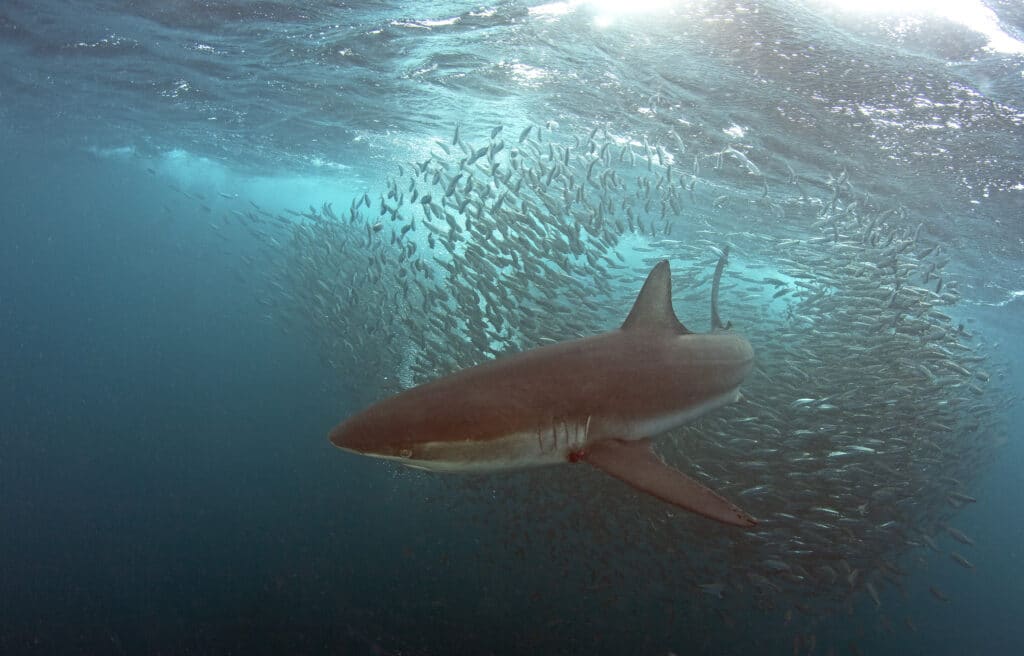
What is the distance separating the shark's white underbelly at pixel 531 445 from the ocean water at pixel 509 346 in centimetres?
430

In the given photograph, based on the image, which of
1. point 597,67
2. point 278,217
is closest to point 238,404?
point 278,217

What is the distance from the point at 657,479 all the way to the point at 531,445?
0.62 meters

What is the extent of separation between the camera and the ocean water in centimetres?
802

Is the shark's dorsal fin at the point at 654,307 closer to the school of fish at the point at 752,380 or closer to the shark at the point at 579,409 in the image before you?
the shark at the point at 579,409

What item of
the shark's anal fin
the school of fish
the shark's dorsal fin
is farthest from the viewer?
the school of fish

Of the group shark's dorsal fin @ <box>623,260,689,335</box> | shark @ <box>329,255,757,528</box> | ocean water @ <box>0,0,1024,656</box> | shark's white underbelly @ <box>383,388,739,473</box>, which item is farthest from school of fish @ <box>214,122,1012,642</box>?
shark's white underbelly @ <box>383,388,739,473</box>

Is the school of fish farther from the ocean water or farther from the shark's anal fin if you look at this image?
the shark's anal fin

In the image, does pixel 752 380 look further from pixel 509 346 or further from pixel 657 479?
pixel 657 479

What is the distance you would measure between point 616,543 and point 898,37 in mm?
9595

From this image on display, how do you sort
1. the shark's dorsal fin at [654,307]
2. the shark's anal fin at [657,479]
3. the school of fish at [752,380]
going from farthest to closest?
the school of fish at [752,380], the shark's dorsal fin at [654,307], the shark's anal fin at [657,479]

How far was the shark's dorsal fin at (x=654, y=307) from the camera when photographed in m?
3.22

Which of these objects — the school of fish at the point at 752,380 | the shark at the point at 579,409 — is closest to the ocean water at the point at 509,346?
the school of fish at the point at 752,380

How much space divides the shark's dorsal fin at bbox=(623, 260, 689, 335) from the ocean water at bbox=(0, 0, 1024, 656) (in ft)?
13.6

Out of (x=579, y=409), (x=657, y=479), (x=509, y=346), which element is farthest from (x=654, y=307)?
(x=509, y=346)
